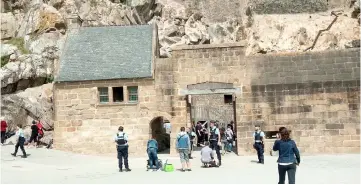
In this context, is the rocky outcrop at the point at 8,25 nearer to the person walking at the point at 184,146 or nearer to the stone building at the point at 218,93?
the stone building at the point at 218,93

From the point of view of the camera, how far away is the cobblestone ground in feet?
43.5

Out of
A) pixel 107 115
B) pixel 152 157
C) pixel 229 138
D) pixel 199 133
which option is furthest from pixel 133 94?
pixel 152 157

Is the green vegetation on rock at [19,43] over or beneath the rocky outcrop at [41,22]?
beneath

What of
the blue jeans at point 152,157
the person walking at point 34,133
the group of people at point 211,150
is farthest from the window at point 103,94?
the blue jeans at point 152,157

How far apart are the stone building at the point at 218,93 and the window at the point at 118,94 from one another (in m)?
0.05

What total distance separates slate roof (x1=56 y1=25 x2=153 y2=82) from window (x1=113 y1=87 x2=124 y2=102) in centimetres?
64

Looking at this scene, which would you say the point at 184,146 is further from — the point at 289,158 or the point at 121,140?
the point at 289,158

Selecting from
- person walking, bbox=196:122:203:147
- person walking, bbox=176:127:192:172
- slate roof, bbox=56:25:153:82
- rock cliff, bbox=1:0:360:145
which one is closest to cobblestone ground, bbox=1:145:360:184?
person walking, bbox=176:127:192:172

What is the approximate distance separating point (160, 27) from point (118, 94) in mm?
19203

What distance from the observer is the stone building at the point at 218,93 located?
20.3m

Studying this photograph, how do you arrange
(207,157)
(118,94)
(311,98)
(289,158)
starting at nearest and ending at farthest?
(289,158) → (207,157) → (311,98) → (118,94)

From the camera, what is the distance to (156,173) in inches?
586

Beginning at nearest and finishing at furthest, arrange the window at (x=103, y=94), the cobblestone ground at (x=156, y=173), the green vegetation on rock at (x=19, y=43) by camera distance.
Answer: the cobblestone ground at (x=156, y=173) → the window at (x=103, y=94) → the green vegetation on rock at (x=19, y=43)

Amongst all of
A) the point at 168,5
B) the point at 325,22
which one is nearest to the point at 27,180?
the point at 168,5
